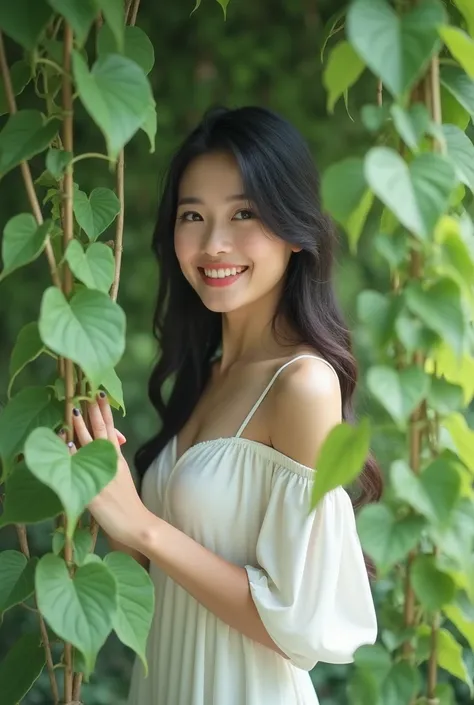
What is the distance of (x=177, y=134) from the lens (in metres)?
2.71

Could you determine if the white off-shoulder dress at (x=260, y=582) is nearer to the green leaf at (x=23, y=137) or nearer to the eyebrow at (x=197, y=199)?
the eyebrow at (x=197, y=199)

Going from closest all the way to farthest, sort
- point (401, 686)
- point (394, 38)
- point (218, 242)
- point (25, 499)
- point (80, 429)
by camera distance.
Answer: point (394, 38) < point (401, 686) < point (25, 499) < point (80, 429) < point (218, 242)

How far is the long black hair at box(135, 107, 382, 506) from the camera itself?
1418 millimetres

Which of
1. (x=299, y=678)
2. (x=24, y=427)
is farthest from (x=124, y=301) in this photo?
(x=24, y=427)

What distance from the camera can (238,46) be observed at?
8.82ft

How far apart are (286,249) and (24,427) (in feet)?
2.01

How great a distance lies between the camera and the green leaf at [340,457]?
0.82 metres

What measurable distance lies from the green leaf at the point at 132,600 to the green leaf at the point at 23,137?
15.7 inches

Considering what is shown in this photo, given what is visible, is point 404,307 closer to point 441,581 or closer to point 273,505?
point 441,581

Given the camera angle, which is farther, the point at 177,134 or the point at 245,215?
the point at 177,134

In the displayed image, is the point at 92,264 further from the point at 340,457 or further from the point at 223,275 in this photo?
the point at 223,275

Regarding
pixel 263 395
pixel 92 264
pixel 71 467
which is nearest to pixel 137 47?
pixel 92 264

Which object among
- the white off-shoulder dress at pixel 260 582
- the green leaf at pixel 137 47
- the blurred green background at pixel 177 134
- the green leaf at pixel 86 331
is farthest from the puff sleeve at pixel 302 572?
the blurred green background at pixel 177 134

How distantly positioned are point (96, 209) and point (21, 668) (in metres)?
0.53
